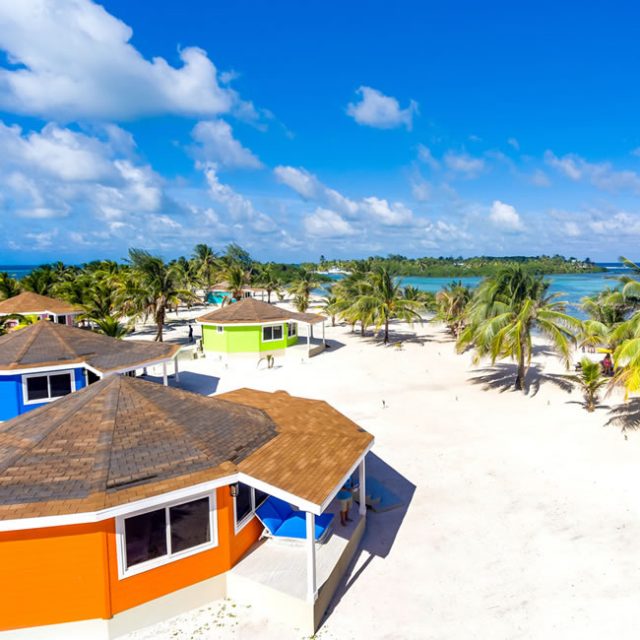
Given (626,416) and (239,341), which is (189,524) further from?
(239,341)

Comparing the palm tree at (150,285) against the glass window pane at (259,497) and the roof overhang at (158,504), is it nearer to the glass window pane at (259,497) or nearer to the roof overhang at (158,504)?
the glass window pane at (259,497)

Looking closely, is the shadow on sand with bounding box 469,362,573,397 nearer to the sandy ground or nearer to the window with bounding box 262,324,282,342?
the sandy ground

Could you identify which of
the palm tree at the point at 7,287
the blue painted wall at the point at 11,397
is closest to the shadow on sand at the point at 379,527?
the blue painted wall at the point at 11,397

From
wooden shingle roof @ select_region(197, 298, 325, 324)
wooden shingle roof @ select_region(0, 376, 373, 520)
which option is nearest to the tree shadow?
wooden shingle roof @ select_region(0, 376, 373, 520)

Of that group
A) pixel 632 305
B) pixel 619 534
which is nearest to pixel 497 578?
pixel 619 534

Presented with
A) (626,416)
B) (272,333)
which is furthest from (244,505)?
(272,333)

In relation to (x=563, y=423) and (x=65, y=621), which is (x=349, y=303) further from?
(x=65, y=621)
